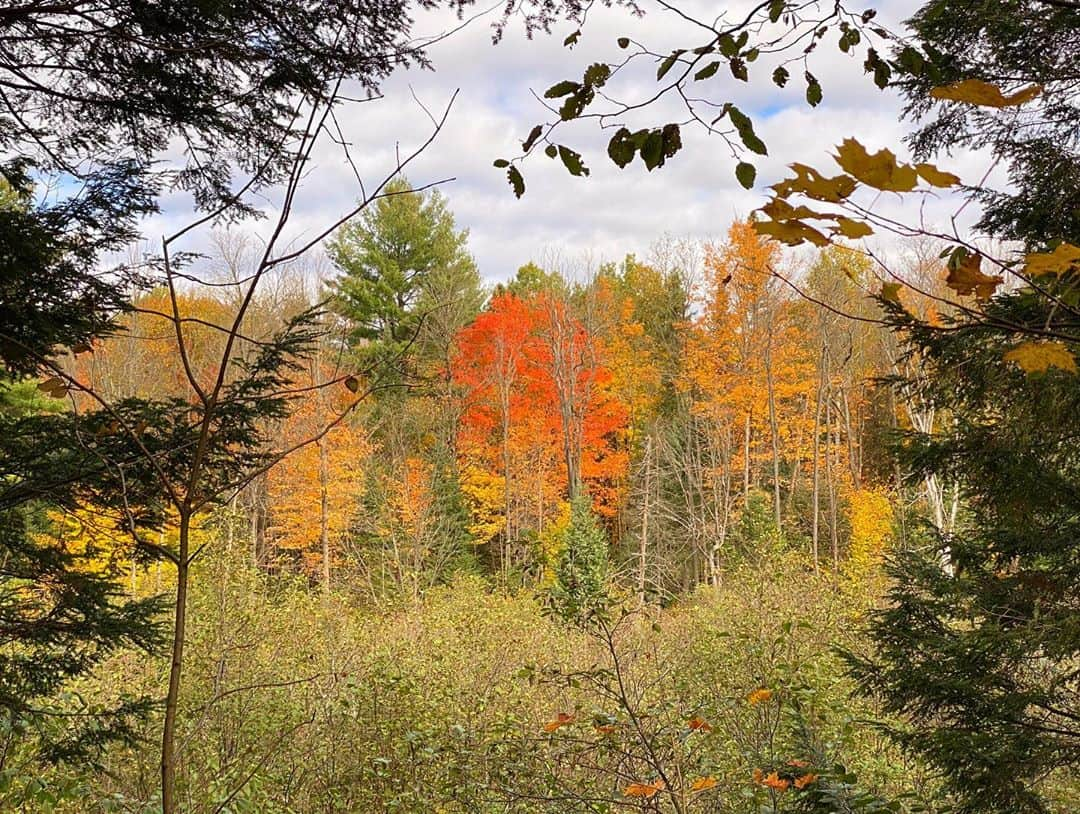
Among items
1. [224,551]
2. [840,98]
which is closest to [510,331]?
[224,551]

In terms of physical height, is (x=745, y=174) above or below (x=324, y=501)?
above

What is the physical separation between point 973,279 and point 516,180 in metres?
0.71

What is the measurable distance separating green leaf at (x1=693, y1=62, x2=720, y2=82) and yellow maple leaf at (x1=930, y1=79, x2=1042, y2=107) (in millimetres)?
396

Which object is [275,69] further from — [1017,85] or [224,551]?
[224,551]

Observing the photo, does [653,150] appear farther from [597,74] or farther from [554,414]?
[554,414]

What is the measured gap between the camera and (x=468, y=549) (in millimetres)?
19422

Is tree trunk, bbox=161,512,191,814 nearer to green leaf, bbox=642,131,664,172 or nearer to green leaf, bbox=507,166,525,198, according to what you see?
green leaf, bbox=507,166,525,198

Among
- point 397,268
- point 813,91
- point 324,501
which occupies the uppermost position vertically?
point 397,268

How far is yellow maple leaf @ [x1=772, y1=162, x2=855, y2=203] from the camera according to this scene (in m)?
0.78

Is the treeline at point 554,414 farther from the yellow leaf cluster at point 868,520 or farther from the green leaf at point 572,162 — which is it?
the green leaf at point 572,162

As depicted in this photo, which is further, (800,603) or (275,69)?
(800,603)

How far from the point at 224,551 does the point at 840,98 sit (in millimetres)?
7259

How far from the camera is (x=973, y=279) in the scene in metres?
0.86

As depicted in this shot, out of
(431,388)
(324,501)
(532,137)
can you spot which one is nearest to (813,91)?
(532,137)
